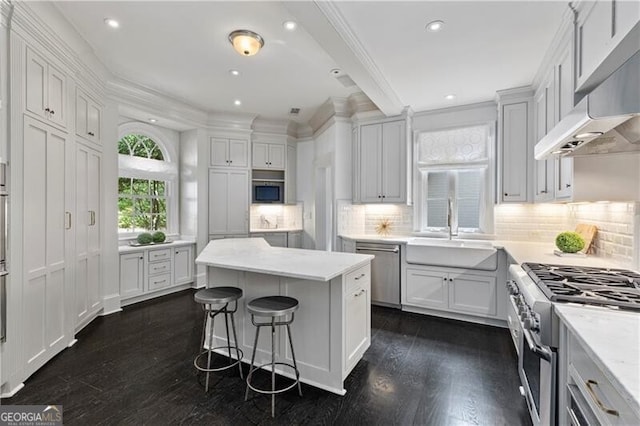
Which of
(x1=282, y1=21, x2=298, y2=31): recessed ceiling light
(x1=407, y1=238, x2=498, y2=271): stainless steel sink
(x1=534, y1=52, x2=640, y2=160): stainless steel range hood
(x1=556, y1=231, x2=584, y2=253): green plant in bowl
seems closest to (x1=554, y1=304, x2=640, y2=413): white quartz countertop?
(x1=534, y1=52, x2=640, y2=160): stainless steel range hood

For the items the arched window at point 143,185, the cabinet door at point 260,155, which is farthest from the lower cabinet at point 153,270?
the cabinet door at point 260,155

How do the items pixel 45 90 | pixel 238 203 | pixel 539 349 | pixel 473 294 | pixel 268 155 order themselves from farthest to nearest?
1. pixel 268 155
2. pixel 238 203
3. pixel 473 294
4. pixel 45 90
5. pixel 539 349

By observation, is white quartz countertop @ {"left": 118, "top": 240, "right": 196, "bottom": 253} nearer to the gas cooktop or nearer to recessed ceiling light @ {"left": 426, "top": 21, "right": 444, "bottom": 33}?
recessed ceiling light @ {"left": 426, "top": 21, "right": 444, "bottom": 33}

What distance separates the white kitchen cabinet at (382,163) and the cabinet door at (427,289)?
106 centimetres

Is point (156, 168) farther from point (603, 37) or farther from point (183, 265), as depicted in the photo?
point (603, 37)

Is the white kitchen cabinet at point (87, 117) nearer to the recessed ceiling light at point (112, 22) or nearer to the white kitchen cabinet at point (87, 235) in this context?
the white kitchen cabinet at point (87, 235)

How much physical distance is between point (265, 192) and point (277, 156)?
0.72 m

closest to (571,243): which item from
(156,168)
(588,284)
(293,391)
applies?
(588,284)

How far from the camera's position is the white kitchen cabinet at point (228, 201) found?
200 inches

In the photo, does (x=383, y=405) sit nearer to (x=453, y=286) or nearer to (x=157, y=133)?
(x=453, y=286)

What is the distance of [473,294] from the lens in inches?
134

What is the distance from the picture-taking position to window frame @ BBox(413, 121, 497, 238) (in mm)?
3852

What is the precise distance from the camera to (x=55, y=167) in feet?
8.52

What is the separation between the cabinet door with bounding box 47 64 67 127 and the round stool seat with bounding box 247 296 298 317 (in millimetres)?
2390
